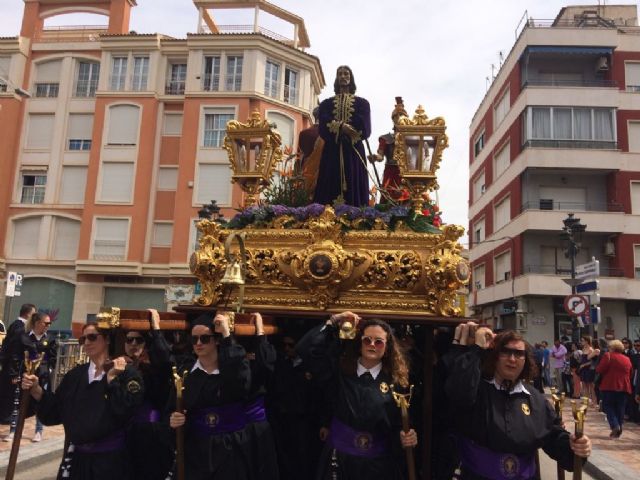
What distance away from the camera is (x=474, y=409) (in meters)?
3.67

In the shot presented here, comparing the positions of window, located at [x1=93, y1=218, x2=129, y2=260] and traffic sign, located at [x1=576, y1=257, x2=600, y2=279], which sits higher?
window, located at [x1=93, y1=218, x2=129, y2=260]

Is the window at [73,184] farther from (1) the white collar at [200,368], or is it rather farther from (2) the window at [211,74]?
(1) the white collar at [200,368]

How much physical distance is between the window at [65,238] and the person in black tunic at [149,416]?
28.1 meters

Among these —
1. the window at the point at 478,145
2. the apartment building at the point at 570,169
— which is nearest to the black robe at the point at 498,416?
Result: the apartment building at the point at 570,169

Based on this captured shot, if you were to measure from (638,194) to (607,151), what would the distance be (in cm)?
252

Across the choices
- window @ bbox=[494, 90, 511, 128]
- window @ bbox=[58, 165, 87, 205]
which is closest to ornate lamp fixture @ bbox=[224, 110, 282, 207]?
window @ bbox=[58, 165, 87, 205]

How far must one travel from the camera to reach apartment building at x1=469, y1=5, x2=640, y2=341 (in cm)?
2731

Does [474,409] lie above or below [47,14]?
below

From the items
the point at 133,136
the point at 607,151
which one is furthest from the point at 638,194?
the point at 133,136

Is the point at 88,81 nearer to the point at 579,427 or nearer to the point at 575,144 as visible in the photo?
A: the point at 575,144

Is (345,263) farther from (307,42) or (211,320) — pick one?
(307,42)

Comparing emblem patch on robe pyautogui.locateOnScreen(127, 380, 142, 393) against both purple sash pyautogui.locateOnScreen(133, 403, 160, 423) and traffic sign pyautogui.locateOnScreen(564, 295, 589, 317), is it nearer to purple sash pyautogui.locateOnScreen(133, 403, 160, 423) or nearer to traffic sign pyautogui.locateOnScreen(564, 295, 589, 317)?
purple sash pyautogui.locateOnScreen(133, 403, 160, 423)

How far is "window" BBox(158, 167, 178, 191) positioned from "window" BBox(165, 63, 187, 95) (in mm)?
4230

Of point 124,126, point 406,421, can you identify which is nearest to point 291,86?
point 124,126
